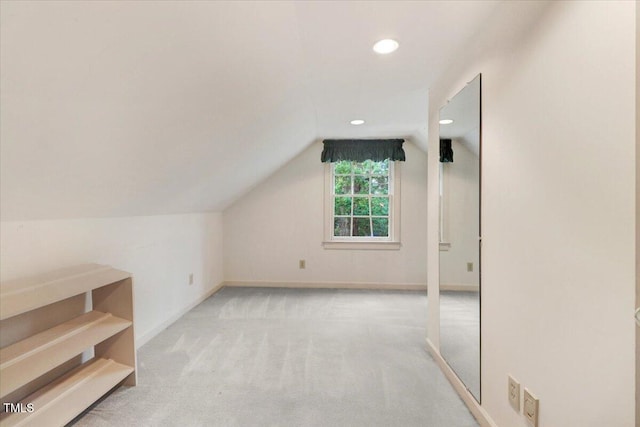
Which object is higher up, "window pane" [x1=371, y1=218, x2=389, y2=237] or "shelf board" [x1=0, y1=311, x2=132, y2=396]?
"window pane" [x1=371, y1=218, x2=389, y2=237]

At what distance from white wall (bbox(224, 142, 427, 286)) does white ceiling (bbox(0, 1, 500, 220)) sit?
180 cm

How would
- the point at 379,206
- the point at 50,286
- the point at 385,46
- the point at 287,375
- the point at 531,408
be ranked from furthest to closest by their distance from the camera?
the point at 379,206, the point at 287,375, the point at 385,46, the point at 50,286, the point at 531,408

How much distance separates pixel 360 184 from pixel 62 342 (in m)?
3.65

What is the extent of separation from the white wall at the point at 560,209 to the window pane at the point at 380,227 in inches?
114

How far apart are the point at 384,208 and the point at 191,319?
284 cm

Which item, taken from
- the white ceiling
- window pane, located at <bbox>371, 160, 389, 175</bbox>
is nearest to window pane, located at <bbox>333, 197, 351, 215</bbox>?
window pane, located at <bbox>371, 160, 389, 175</bbox>

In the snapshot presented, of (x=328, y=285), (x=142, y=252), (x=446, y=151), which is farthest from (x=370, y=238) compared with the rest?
(x=142, y=252)

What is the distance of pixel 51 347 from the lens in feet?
4.99

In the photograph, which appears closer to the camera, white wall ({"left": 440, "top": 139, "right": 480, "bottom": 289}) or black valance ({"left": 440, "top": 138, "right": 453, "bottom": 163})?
white wall ({"left": 440, "top": 139, "right": 480, "bottom": 289})

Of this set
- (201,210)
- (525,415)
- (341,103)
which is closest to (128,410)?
(525,415)

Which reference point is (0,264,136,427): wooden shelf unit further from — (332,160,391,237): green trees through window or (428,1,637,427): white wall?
(332,160,391,237): green trees through window

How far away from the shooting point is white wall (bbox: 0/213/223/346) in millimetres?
1575

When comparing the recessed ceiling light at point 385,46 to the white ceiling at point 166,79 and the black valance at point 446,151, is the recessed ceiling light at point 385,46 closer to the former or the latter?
the white ceiling at point 166,79

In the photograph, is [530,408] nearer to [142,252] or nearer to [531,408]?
[531,408]
